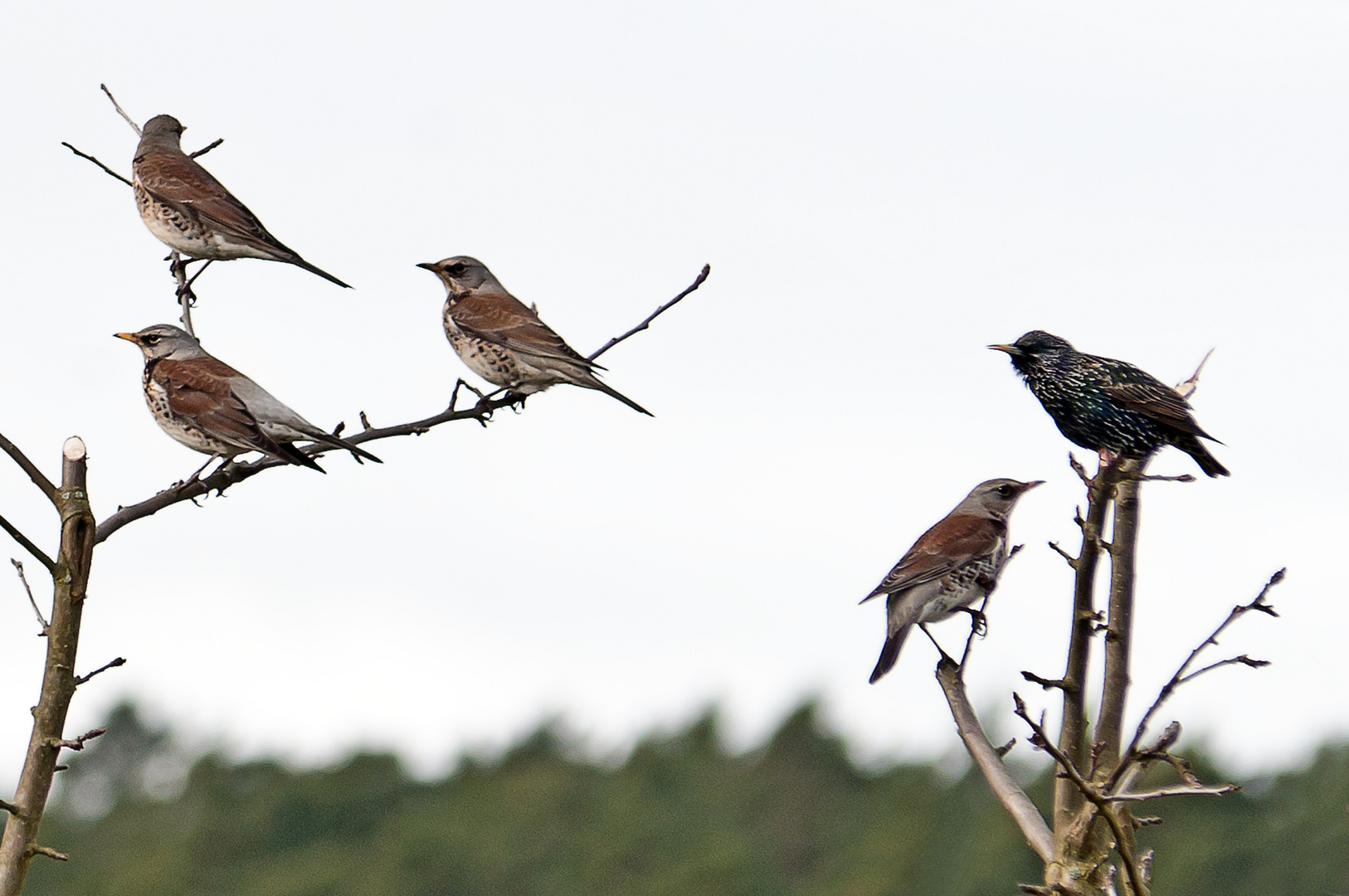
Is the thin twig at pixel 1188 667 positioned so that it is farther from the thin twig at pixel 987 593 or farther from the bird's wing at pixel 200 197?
the bird's wing at pixel 200 197

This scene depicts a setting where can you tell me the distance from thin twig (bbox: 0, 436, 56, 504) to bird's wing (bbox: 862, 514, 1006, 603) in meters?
3.63

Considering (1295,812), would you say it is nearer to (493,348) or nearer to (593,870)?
(593,870)

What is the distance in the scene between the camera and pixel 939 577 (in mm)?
8062

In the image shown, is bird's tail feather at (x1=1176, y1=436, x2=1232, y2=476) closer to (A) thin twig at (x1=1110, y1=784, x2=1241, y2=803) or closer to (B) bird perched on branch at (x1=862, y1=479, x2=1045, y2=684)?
(B) bird perched on branch at (x1=862, y1=479, x2=1045, y2=684)

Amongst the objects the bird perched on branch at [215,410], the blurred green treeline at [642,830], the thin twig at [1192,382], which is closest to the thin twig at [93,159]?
the bird perched on branch at [215,410]

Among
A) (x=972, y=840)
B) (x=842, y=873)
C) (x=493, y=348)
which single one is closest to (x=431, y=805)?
(x=842, y=873)

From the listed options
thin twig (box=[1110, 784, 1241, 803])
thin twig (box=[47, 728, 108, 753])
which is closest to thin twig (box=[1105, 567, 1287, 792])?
thin twig (box=[1110, 784, 1241, 803])

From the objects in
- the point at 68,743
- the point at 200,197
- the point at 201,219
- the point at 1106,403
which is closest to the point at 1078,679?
the point at 68,743

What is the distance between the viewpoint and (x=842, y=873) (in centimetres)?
3616

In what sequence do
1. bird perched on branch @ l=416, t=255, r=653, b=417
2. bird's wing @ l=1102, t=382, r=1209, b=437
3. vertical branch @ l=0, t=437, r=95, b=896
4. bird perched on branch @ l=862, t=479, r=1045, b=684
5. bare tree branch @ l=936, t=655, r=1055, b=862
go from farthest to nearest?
bird perched on branch @ l=416, t=255, r=653, b=417
bird perched on branch @ l=862, t=479, r=1045, b=684
bird's wing @ l=1102, t=382, r=1209, b=437
vertical branch @ l=0, t=437, r=95, b=896
bare tree branch @ l=936, t=655, r=1055, b=862

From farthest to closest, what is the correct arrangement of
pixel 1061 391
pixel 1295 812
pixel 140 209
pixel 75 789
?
pixel 75 789 → pixel 1295 812 → pixel 140 209 → pixel 1061 391

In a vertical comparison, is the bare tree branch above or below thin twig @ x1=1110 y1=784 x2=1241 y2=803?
above

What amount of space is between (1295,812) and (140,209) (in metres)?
23.6

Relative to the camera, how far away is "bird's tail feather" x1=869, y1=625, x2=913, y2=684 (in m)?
7.85
